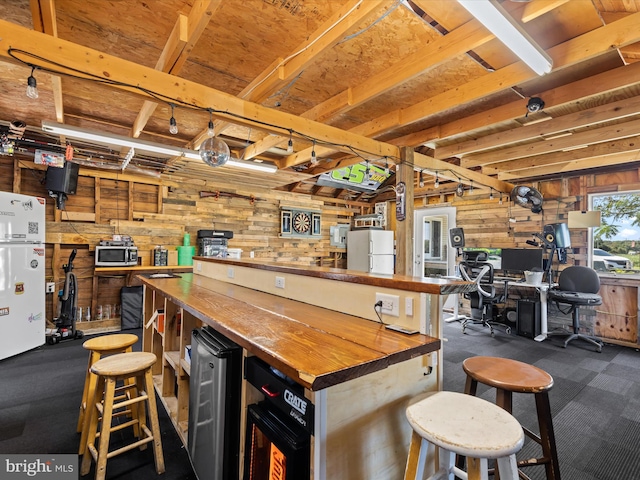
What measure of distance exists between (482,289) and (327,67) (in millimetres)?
4353

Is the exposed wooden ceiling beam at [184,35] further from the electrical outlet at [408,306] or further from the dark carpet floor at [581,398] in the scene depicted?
the dark carpet floor at [581,398]

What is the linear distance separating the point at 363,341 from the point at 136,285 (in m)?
4.98

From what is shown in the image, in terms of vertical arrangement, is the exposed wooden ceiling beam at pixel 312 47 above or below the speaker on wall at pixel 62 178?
above

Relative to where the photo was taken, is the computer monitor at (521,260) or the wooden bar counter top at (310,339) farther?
the computer monitor at (521,260)

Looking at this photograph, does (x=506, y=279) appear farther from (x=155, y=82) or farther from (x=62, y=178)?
(x=62, y=178)

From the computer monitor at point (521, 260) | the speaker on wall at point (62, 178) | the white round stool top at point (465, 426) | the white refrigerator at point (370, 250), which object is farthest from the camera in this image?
the white refrigerator at point (370, 250)

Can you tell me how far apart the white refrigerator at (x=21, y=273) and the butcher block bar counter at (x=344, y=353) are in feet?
10.0

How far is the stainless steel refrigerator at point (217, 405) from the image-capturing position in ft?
4.75

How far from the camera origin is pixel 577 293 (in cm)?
454

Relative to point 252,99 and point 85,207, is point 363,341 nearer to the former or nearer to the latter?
point 252,99

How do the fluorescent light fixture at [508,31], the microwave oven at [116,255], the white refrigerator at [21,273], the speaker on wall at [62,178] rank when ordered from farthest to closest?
the microwave oven at [116,255], the speaker on wall at [62,178], the white refrigerator at [21,273], the fluorescent light fixture at [508,31]

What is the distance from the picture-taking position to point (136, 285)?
510 cm

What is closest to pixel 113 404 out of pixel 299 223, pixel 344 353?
pixel 344 353

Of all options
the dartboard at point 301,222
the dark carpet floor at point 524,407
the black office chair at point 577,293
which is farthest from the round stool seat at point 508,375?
the dartboard at point 301,222
